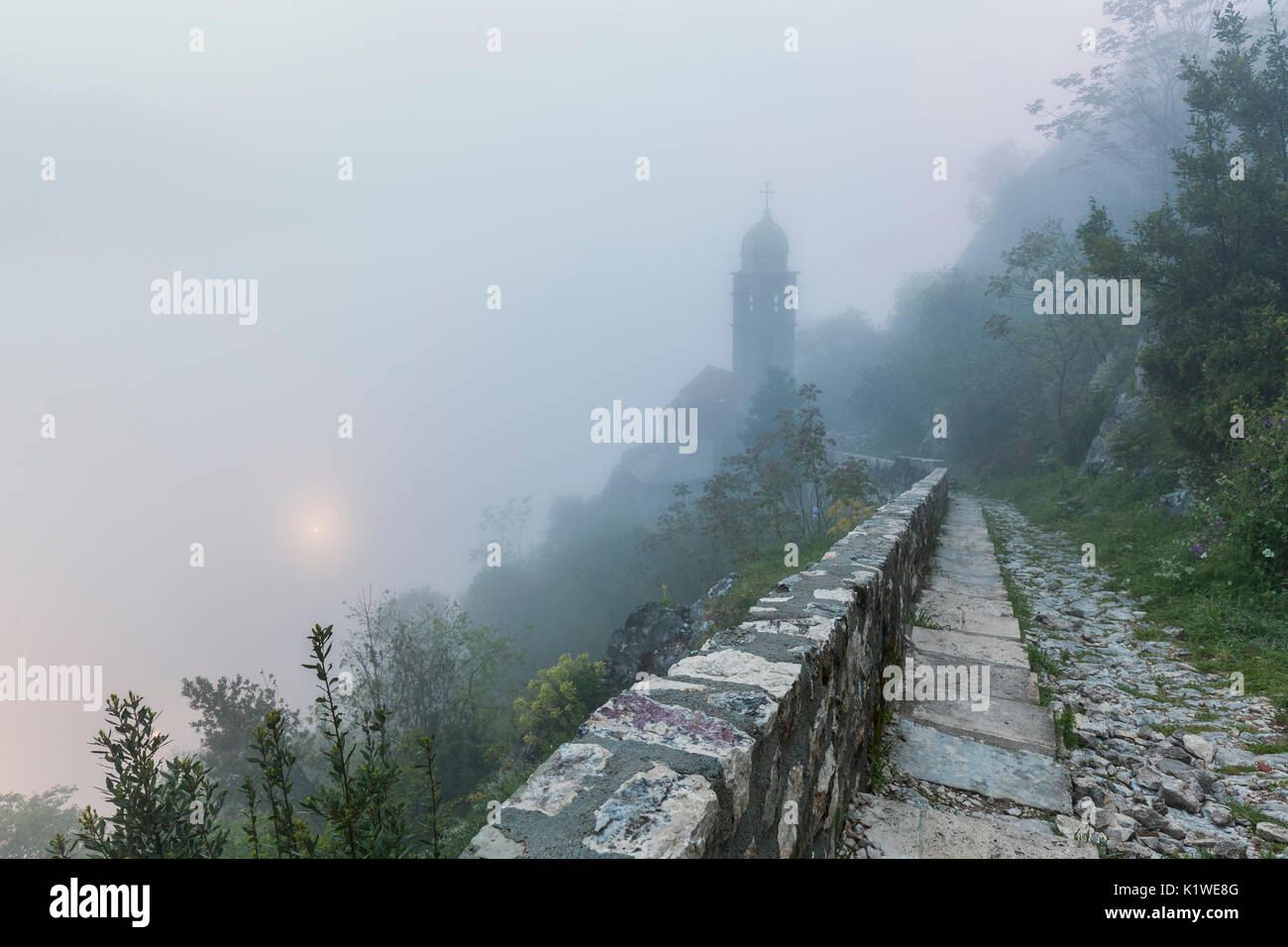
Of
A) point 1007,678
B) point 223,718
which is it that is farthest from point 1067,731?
point 223,718

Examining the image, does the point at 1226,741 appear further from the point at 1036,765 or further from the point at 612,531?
the point at 612,531

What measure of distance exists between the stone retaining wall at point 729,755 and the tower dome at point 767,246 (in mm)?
44412

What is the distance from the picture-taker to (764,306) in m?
44.1

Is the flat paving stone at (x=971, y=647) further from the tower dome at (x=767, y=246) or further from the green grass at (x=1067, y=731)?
the tower dome at (x=767, y=246)

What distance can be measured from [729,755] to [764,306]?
45008 mm

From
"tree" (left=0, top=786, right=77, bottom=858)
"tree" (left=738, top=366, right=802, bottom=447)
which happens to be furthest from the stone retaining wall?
"tree" (left=0, top=786, right=77, bottom=858)

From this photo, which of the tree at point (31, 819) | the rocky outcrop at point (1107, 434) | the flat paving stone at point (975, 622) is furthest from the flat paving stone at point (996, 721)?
the tree at point (31, 819)

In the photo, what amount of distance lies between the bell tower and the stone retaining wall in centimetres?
4200

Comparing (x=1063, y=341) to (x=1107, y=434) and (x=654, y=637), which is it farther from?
(x=654, y=637)

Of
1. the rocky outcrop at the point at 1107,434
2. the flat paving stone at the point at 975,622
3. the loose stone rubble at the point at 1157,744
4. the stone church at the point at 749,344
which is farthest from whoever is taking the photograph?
the stone church at the point at 749,344

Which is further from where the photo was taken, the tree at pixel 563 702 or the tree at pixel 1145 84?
the tree at pixel 1145 84

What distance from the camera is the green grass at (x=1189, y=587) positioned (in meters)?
4.32

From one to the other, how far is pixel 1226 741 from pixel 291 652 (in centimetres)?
8587
